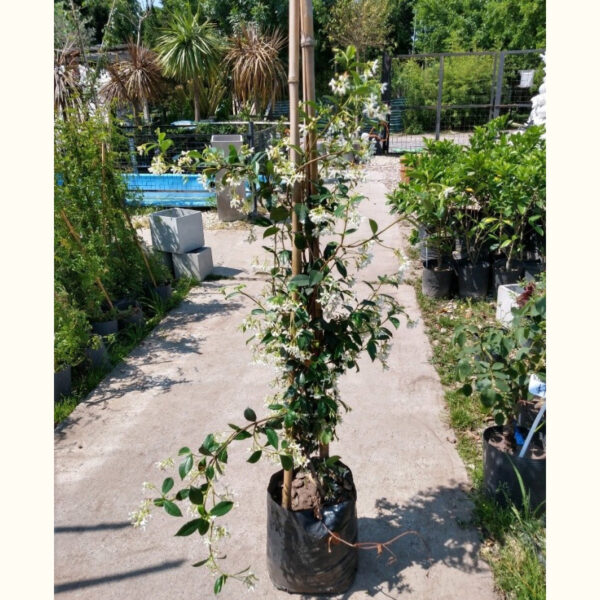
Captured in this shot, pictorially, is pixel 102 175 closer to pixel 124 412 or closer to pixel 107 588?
pixel 124 412

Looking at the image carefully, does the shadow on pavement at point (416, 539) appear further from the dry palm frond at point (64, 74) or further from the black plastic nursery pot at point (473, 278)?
the dry palm frond at point (64, 74)

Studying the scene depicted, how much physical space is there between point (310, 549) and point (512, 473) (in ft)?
3.24

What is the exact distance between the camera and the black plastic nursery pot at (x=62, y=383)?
3705 mm

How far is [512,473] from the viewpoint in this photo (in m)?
2.48

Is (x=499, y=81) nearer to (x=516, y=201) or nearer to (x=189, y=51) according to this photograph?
(x=189, y=51)

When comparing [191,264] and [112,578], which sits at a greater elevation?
[191,264]

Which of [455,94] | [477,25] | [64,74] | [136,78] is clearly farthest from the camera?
[477,25]

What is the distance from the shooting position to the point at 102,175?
4504 mm

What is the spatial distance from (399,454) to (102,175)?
318 centimetres

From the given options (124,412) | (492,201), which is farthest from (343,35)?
(124,412)

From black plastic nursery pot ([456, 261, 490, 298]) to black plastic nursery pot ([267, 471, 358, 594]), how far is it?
328 centimetres

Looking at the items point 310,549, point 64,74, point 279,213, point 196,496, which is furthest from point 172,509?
point 64,74

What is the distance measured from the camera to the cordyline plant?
1.70 m

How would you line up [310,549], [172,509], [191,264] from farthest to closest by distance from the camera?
[191,264] → [310,549] → [172,509]
